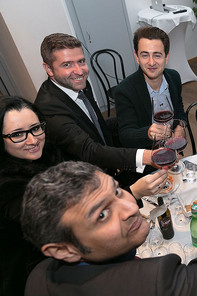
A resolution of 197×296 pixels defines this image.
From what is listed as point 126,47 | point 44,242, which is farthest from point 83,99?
point 126,47

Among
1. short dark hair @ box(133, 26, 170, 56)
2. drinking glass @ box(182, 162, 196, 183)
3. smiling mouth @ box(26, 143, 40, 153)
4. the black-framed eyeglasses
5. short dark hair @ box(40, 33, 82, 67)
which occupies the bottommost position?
drinking glass @ box(182, 162, 196, 183)

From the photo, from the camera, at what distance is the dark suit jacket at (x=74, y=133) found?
150 cm

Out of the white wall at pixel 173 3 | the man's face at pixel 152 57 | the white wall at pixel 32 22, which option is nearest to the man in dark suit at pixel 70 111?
the man's face at pixel 152 57

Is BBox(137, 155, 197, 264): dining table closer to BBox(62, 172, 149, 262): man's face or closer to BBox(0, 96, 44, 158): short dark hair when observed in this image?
BBox(62, 172, 149, 262): man's face

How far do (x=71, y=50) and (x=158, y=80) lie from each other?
2.45 feet

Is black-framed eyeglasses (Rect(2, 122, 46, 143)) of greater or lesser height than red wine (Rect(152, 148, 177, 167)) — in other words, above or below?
above

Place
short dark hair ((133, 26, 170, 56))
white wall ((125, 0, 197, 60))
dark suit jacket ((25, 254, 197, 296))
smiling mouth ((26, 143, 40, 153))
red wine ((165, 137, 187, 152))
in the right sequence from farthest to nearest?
white wall ((125, 0, 197, 60)) → short dark hair ((133, 26, 170, 56)) → smiling mouth ((26, 143, 40, 153)) → red wine ((165, 137, 187, 152)) → dark suit jacket ((25, 254, 197, 296))

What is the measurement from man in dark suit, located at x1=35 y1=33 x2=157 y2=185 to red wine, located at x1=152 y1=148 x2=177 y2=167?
8.4 inches

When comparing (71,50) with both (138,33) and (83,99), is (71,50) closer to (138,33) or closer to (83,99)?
(83,99)

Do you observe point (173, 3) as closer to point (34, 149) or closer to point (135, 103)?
point (135, 103)

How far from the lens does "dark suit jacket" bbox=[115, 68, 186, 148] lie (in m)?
1.92

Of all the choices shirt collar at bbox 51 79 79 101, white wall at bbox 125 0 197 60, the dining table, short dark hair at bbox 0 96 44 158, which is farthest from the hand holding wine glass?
white wall at bbox 125 0 197 60

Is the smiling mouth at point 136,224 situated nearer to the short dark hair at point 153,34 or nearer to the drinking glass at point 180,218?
the drinking glass at point 180,218

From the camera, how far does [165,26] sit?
3.84 meters
